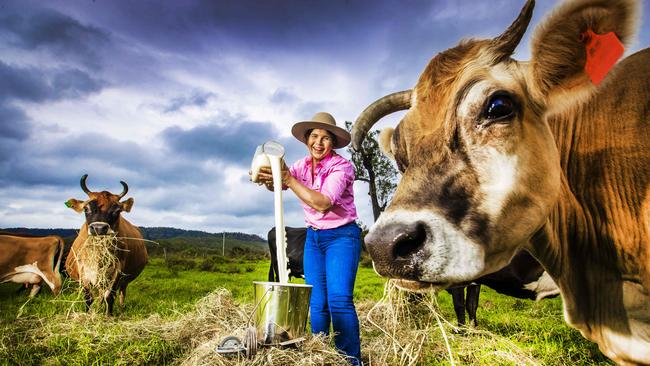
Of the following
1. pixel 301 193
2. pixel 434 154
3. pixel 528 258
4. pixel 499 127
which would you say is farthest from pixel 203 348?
pixel 528 258

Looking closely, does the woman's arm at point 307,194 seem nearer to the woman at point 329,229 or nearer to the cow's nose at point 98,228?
the woman at point 329,229

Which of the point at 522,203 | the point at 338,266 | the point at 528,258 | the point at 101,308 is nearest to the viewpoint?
the point at 522,203

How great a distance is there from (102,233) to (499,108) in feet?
22.1

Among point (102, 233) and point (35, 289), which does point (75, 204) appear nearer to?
point (102, 233)

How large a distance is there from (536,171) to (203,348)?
2.68 metres

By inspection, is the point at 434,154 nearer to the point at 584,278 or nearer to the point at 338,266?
the point at 584,278

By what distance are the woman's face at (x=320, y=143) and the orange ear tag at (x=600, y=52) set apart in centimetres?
233

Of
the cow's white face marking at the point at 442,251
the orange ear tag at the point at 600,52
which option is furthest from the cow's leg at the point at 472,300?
the cow's white face marking at the point at 442,251

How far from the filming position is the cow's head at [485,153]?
1618mm

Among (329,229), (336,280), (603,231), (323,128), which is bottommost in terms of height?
(336,280)

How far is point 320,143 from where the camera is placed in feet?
12.8

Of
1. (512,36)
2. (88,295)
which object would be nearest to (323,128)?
(512,36)

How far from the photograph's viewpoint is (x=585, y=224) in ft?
7.38

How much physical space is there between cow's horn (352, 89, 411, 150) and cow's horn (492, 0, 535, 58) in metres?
0.87
